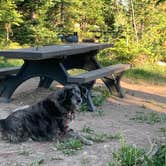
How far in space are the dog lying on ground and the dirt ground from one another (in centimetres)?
10

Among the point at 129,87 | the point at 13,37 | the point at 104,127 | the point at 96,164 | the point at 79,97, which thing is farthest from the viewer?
the point at 13,37

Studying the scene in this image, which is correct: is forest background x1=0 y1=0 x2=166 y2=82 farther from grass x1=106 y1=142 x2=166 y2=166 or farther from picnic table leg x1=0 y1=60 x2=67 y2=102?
grass x1=106 y1=142 x2=166 y2=166

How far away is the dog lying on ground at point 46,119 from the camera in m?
5.07

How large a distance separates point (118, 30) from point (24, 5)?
13.7 feet

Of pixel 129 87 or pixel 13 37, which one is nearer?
pixel 129 87

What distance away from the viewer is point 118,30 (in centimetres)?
1355

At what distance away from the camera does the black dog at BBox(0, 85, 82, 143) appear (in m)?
5.07

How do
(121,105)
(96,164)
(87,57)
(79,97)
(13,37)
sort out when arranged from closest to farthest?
1. (96,164)
2. (79,97)
3. (121,105)
4. (87,57)
5. (13,37)

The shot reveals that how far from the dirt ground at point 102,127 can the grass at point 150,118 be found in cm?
12

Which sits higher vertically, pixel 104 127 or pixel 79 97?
pixel 79 97

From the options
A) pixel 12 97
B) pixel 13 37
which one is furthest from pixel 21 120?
pixel 13 37

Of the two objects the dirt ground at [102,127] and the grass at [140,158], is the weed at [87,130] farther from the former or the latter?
the grass at [140,158]

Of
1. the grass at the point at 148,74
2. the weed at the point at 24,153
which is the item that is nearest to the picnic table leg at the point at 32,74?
the weed at the point at 24,153

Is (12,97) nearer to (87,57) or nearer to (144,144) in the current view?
(87,57)
